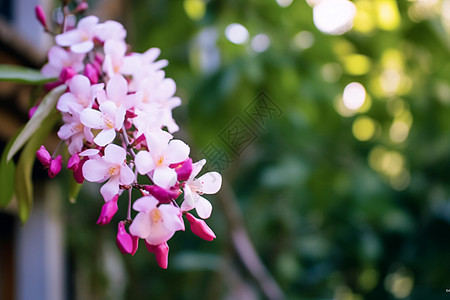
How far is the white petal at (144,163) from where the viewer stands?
43 centimetres

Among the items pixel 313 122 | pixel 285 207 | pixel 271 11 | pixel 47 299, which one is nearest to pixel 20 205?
pixel 271 11

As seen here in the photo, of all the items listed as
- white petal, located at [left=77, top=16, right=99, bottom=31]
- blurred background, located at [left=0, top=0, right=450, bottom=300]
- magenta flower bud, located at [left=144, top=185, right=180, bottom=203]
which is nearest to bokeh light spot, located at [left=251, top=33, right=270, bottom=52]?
blurred background, located at [left=0, top=0, right=450, bottom=300]

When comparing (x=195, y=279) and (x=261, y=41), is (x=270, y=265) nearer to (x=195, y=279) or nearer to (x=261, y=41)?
(x=195, y=279)

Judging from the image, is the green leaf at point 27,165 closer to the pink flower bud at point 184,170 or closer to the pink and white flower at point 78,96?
the pink and white flower at point 78,96

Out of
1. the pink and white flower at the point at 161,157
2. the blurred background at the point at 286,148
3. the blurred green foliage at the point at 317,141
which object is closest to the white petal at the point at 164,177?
the pink and white flower at the point at 161,157

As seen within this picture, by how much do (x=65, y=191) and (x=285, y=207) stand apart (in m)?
1.21

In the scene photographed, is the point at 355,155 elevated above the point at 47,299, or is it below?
above

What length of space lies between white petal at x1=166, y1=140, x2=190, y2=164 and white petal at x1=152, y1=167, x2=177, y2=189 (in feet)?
0.05

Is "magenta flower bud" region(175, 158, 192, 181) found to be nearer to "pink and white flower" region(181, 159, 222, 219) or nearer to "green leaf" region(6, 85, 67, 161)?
"pink and white flower" region(181, 159, 222, 219)

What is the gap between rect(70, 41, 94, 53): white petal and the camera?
559 mm

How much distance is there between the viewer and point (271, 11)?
5.12 ft

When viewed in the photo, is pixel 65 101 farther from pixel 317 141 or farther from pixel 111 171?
pixel 317 141

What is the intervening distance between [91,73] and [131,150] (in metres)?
Result: 0.14

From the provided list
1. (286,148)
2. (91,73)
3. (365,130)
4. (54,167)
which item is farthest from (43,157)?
(365,130)
